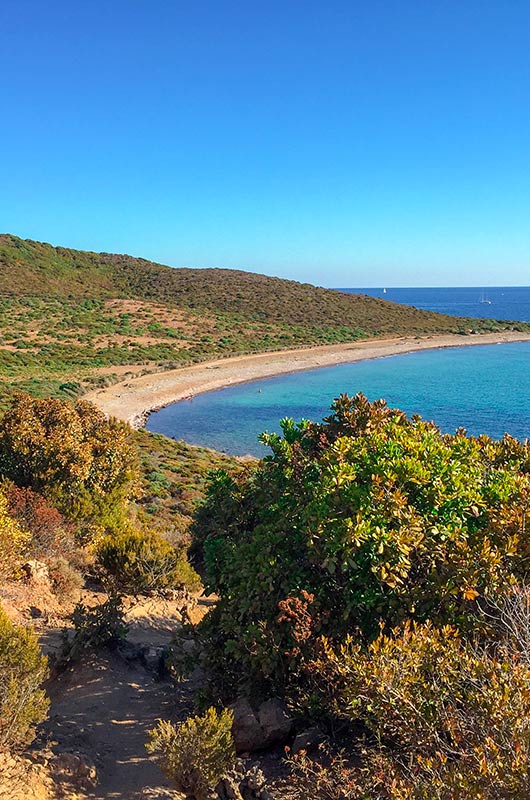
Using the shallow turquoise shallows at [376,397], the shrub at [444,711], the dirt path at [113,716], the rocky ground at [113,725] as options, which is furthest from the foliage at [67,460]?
the shallow turquoise shallows at [376,397]

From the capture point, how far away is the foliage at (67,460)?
1271 centimetres

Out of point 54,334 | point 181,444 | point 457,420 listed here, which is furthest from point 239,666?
point 54,334

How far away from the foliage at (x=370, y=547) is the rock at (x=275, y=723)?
38 cm

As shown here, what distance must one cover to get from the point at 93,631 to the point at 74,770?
270 centimetres

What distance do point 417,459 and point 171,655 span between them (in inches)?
168

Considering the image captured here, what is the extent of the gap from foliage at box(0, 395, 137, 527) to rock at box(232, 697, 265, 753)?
7881 millimetres

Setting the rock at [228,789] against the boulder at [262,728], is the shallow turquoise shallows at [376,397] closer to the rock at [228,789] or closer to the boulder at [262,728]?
the boulder at [262,728]

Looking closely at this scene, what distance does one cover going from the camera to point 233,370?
63406 millimetres

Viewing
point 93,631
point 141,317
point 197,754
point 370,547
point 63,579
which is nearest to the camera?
point 197,754

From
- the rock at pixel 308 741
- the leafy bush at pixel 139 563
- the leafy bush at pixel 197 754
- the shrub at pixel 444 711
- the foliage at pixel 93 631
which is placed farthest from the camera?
the leafy bush at pixel 139 563

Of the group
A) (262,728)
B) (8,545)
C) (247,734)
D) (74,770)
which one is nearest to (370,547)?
(262,728)

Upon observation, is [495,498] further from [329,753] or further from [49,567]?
[49,567]

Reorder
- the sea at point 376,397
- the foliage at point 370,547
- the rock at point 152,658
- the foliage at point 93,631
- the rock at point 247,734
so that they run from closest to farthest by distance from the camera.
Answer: the foliage at point 370,547 → the rock at point 247,734 → the foliage at point 93,631 → the rock at point 152,658 → the sea at point 376,397

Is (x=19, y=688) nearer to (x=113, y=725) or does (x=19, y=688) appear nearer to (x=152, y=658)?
(x=113, y=725)
